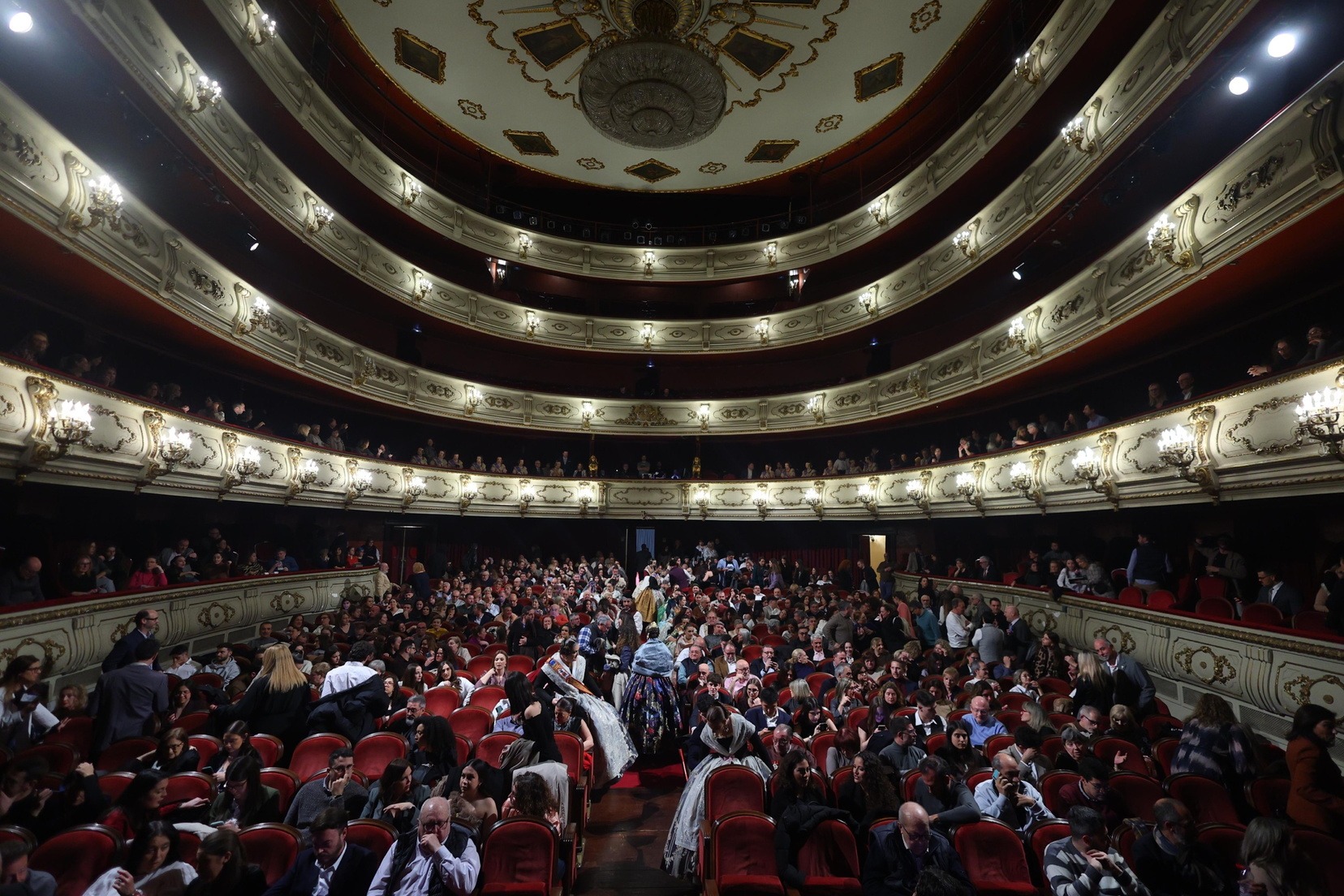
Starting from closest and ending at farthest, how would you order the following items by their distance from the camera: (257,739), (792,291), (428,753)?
(428,753)
(257,739)
(792,291)

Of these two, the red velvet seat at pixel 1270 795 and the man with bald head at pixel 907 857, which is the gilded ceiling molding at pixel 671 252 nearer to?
the red velvet seat at pixel 1270 795

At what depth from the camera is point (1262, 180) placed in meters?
6.23

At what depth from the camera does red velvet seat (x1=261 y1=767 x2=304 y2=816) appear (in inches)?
157

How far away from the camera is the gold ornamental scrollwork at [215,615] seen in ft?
28.6

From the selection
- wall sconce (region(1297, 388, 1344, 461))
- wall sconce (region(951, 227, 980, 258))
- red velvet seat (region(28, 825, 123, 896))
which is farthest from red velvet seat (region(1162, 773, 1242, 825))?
wall sconce (region(951, 227, 980, 258))

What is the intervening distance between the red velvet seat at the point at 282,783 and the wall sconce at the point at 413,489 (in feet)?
38.8

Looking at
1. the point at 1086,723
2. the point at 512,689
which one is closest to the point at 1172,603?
the point at 1086,723

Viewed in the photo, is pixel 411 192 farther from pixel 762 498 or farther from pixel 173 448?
pixel 762 498

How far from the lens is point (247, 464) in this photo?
10148mm

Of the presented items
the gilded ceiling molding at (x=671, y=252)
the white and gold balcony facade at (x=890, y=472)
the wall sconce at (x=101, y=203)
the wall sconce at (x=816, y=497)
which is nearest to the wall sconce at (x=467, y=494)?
the white and gold balcony facade at (x=890, y=472)

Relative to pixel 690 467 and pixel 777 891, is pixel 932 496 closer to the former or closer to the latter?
pixel 690 467

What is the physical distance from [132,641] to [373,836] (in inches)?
165

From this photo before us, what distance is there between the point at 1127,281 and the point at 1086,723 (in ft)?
22.1

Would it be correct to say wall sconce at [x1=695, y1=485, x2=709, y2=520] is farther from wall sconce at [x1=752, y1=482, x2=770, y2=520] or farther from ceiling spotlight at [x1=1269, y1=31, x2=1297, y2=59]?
ceiling spotlight at [x1=1269, y1=31, x2=1297, y2=59]
